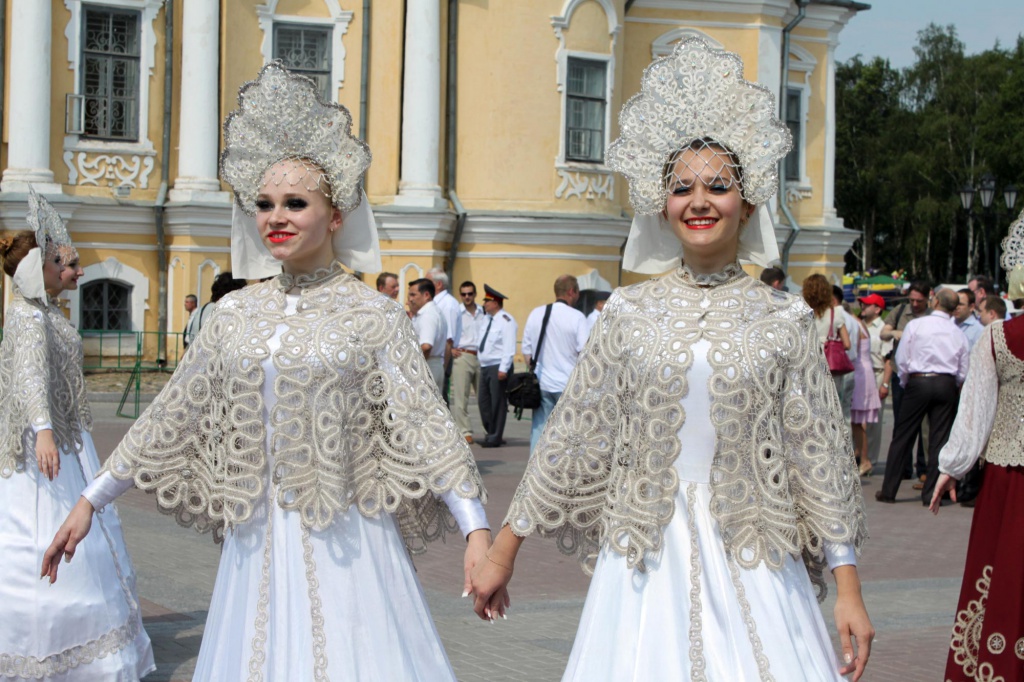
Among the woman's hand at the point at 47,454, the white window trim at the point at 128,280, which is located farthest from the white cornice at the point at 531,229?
the woman's hand at the point at 47,454

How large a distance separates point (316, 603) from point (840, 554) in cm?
150

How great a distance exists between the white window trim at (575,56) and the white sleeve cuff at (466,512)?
836 inches

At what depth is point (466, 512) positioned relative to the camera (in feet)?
15.4

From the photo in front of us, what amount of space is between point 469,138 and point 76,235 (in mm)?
6276

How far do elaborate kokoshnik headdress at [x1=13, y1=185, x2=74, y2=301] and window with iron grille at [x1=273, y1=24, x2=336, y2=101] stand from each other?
18.5m

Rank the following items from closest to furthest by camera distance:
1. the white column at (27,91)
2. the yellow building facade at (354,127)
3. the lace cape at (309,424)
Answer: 1. the lace cape at (309,424)
2. the white column at (27,91)
3. the yellow building facade at (354,127)

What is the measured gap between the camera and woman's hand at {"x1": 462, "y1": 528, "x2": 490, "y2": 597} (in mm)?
4430

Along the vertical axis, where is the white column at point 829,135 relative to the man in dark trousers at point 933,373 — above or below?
above

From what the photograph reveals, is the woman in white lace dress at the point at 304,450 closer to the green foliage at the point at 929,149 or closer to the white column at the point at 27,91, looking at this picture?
the white column at the point at 27,91

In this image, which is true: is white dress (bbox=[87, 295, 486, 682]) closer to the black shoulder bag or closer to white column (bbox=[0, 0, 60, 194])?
the black shoulder bag

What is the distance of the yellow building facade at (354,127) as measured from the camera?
24.0 m

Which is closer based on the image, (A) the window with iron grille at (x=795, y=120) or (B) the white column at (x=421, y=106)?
(B) the white column at (x=421, y=106)

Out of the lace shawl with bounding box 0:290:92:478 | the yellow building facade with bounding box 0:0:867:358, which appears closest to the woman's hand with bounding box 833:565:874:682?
the lace shawl with bounding box 0:290:92:478

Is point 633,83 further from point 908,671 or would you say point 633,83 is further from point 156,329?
point 908,671
